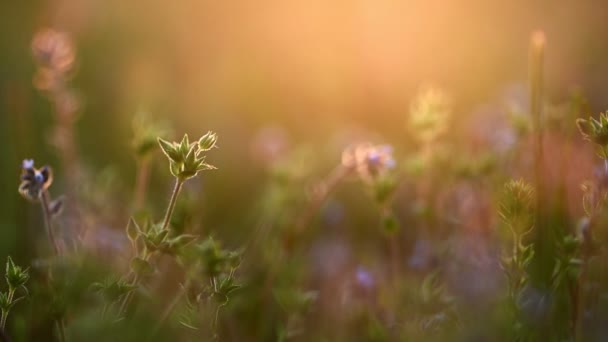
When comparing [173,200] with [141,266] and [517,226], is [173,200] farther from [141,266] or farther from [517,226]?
[517,226]

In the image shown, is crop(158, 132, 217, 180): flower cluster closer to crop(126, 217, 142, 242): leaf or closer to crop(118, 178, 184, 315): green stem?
crop(118, 178, 184, 315): green stem

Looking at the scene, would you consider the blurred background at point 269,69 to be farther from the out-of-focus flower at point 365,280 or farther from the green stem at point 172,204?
the green stem at point 172,204

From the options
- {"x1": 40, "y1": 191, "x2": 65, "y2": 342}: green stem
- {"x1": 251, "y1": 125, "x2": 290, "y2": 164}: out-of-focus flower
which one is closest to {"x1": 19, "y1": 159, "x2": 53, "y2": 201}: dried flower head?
{"x1": 40, "y1": 191, "x2": 65, "y2": 342}: green stem

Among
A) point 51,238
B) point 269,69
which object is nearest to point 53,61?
point 51,238

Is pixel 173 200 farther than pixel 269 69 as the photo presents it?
No

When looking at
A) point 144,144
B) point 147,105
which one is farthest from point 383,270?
point 147,105

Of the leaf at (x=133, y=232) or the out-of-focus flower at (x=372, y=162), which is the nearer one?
the leaf at (x=133, y=232)

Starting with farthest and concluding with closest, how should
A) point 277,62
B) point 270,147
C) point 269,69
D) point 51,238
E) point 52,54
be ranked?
point 277,62
point 269,69
point 270,147
point 52,54
point 51,238

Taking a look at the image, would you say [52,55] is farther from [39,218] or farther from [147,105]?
[147,105]

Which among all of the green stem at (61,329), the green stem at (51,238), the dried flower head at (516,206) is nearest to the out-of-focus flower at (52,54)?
the green stem at (51,238)
